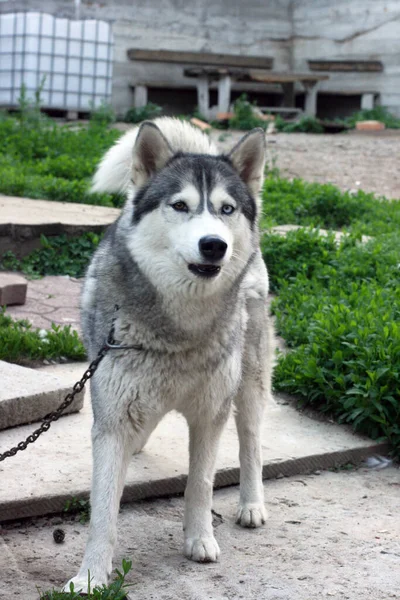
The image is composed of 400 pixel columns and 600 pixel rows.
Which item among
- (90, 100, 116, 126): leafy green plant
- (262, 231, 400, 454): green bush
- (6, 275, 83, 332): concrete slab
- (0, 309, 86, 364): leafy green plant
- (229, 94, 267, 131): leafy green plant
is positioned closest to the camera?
(262, 231, 400, 454): green bush

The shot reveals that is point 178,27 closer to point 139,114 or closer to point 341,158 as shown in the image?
point 139,114

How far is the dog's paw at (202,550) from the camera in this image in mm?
3318

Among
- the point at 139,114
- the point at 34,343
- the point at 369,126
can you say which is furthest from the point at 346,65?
the point at 34,343

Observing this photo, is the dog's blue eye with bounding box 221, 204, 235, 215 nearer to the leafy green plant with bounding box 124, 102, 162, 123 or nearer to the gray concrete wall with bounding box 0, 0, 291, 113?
the leafy green plant with bounding box 124, 102, 162, 123

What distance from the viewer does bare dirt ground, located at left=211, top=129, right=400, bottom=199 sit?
10.6 m

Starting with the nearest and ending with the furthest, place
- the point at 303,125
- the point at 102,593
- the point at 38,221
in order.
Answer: the point at 102,593 < the point at 38,221 < the point at 303,125

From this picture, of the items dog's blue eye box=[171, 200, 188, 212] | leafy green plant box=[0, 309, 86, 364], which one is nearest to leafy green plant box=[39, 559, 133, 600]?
dog's blue eye box=[171, 200, 188, 212]

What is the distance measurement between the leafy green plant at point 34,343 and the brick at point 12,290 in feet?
1.42

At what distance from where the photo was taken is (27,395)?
4.12 m

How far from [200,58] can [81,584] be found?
13.2 m

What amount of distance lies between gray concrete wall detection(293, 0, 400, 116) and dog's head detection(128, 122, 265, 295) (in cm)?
1287

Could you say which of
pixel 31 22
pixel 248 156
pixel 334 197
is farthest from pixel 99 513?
pixel 31 22

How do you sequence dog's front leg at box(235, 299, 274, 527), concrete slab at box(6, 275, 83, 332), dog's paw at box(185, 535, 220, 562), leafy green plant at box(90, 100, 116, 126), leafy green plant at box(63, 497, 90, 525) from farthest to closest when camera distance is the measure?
leafy green plant at box(90, 100, 116, 126)
concrete slab at box(6, 275, 83, 332)
dog's front leg at box(235, 299, 274, 527)
leafy green plant at box(63, 497, 90, 525)
dog's paw at box(185, 535, 220, 562)

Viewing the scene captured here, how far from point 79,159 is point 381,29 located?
8.22 m
